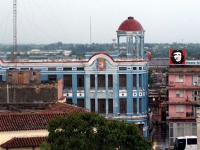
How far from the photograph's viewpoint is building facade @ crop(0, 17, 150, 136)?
6412 centimetres

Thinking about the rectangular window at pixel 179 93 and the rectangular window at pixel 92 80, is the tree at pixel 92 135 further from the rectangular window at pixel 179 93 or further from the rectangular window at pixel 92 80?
the rectangular window at pixel 92 80

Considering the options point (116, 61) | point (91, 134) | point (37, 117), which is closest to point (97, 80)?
point (116, 61)

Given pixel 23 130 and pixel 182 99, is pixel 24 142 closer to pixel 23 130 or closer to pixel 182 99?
pixel 23 130

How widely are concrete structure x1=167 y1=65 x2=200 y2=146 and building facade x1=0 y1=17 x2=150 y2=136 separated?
322cm

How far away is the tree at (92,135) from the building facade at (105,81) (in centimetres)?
2888

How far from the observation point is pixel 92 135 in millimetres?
34375

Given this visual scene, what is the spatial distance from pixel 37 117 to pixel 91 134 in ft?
16.4

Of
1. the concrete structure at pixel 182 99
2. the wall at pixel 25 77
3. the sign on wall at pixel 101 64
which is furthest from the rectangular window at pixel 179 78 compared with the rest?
the wall at pixel 25 77

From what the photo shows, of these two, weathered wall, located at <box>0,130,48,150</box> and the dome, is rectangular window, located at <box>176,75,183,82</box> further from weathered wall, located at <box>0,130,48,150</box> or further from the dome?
weathered wall, located at <box>0,130,48,150</box>

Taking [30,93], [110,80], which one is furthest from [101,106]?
[30,93]

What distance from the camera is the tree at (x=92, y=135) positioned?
112ft

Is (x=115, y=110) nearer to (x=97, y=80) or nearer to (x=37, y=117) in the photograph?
(x=97, y=80)

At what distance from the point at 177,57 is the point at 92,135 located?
30.8 metres

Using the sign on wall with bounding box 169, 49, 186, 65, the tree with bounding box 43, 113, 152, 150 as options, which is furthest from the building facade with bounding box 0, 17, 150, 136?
the tree with bounding box 43, 113, 152, 150
